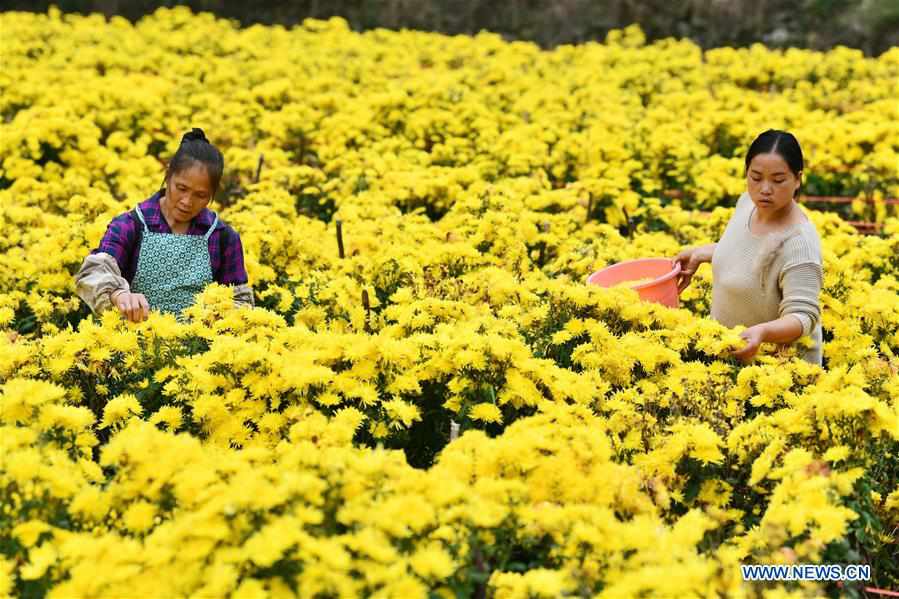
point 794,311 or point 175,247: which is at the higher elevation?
point 175,247

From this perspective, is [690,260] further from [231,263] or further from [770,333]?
[231,263]

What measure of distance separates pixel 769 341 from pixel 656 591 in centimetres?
184

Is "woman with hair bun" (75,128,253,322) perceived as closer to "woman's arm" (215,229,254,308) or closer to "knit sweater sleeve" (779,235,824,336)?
"woman's arm" (215,229,254,308)

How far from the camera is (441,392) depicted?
328 centimetres

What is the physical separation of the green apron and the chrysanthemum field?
35cm

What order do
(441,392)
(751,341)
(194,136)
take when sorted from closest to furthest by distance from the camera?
(441,392)
(751,341)
(194,136)

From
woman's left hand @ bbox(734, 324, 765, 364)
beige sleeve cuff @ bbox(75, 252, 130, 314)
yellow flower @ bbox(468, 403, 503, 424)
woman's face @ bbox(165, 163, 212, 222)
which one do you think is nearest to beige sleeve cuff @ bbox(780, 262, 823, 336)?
woman's left hand @ bbox(734, 324, 765, 364)

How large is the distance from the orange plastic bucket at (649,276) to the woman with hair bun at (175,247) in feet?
5.34

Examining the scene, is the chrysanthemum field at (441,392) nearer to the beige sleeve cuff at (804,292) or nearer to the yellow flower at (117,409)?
the yellow flower at (117,409)

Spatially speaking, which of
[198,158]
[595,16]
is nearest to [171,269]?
[198,158]

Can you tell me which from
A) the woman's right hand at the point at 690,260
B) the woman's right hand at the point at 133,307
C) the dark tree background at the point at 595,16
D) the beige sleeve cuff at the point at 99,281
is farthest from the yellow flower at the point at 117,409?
the dark tree background at the point at 595,16

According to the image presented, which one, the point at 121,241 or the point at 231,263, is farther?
the point at 231,263

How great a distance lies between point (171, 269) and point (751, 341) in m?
2.40

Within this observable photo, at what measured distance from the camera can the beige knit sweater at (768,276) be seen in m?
3.65
